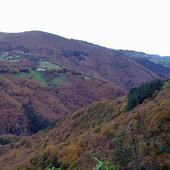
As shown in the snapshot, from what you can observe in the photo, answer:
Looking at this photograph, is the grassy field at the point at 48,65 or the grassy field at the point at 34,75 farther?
the grassy field at the point at 48,65

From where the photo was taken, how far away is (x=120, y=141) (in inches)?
953

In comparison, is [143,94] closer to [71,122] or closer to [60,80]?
[71,122]

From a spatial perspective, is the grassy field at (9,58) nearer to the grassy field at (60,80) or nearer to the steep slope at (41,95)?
the steep slope at (41,95)

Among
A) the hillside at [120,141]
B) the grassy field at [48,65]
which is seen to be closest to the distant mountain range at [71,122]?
the hillside at [120,141]

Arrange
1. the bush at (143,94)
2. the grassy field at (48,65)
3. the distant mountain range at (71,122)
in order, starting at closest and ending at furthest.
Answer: the distant mountain range at (71,122) < the bush at (143,94) < the grassy field at (48,65)

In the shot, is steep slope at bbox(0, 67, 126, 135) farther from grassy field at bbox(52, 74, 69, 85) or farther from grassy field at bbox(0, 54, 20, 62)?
grassy field at bbox(0, 54, 20, 62)

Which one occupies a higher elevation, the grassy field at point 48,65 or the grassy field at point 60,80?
the grassy field at point 48,65

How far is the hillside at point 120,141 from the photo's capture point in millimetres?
21980

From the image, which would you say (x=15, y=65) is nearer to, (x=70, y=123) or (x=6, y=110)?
(x=6, y=110)

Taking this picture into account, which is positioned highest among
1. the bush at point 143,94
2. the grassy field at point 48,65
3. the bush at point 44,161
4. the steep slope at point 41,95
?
the bush at point 143,94

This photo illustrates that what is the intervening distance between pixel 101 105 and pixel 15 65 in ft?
336

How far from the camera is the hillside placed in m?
22.0

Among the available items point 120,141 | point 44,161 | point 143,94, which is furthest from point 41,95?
point 120,141

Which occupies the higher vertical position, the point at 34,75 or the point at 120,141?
the point at 120,141
